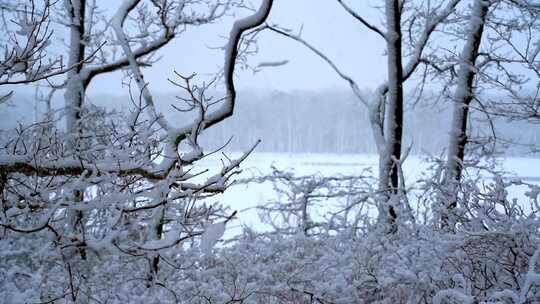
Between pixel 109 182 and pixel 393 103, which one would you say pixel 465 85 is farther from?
pixel 109 182

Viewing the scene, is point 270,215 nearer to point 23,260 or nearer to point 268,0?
point 268,0

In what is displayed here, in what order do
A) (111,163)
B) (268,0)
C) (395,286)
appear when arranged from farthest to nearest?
(268,0), (395,286), (111,163)

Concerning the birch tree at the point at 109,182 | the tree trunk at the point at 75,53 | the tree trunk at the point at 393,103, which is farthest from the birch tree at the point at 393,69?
the tree trunk at the point at 75,53

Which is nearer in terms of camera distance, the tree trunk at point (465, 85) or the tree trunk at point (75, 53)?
the tree trunk at point (75, 53)

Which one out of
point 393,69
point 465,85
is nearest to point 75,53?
point 393,69

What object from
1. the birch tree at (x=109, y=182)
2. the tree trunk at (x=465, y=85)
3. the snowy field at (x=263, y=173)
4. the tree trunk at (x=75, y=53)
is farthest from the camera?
the tree trunk at (x=465, y=85)

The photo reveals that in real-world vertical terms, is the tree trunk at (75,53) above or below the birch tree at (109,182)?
above

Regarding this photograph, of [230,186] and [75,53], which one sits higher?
[75,53]

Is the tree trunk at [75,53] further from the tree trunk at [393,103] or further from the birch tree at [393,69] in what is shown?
the tree trunk at [393,103]

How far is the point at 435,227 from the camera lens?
→ 4.36 m

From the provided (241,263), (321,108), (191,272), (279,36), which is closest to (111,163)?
(191,272)

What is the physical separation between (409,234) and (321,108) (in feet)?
207

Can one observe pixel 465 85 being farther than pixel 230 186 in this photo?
Yes

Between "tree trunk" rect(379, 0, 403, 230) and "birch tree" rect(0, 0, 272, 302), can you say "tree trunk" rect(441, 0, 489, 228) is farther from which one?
"birch tree" rect(0, 0, 272, 302)
